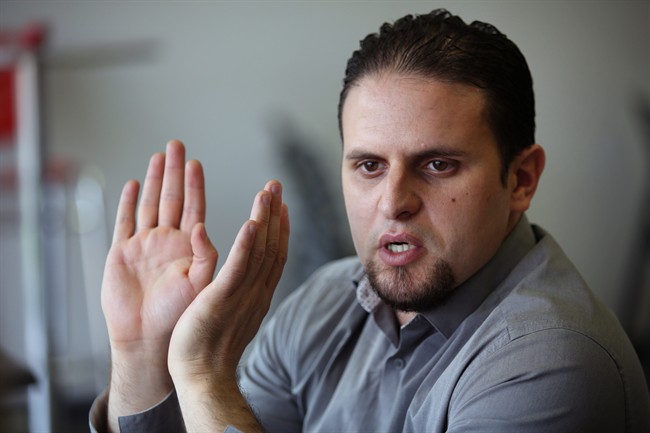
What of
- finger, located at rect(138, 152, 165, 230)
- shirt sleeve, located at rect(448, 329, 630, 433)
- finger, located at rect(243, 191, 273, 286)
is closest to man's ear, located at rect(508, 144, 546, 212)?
shirt sleeve, located at rect(448, 329, 630, 433)

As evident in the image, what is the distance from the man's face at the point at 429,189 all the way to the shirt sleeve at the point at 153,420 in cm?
Answer: 43

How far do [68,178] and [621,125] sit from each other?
2.30m

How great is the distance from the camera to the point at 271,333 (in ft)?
5.14

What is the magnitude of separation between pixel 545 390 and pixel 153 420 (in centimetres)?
68

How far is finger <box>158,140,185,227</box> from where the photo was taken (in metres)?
1.47

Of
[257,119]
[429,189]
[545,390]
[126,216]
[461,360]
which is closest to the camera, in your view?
[545,390]

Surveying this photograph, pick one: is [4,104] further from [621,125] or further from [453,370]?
[621,125]

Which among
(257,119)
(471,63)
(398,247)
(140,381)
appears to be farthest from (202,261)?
(257,119)

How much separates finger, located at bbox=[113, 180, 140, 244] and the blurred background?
155 cm

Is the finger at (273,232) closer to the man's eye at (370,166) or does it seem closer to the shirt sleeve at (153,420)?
the man's eye at (370,166)

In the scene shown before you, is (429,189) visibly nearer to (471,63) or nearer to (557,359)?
(471,63)

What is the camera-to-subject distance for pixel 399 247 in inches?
49.4

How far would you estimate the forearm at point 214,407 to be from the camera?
1131 millimetres

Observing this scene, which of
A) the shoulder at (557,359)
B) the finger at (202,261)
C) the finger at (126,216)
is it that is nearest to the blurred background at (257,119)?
the finger at (126,216)
